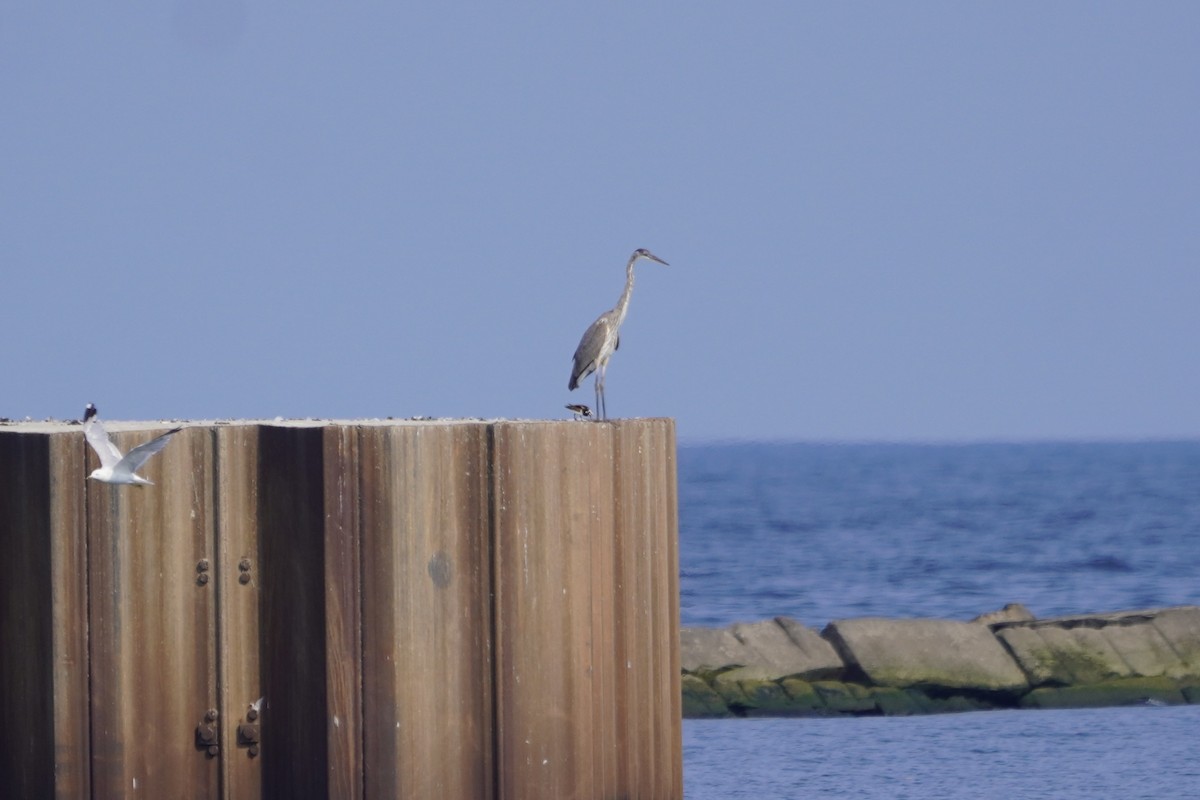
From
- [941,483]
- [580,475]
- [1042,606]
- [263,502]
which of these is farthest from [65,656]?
[941,483]

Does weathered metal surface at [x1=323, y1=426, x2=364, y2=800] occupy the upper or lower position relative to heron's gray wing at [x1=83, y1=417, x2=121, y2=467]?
lower

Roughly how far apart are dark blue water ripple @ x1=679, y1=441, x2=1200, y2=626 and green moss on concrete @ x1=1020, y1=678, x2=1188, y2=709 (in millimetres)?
10986

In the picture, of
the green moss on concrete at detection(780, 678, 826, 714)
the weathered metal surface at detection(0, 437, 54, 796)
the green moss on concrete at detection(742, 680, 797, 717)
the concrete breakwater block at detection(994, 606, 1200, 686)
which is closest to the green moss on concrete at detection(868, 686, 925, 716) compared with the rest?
the green moss on concrete at detection(780, 678, 826, 714)

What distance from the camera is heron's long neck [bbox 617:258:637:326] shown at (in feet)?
40.7

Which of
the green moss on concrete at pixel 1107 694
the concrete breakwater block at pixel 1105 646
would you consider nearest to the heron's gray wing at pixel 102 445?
the green moss on concrete at pixel 1107 694

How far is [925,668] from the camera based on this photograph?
2131cm

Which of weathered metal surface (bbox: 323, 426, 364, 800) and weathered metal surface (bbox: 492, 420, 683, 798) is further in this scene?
weathered metal surface (bbox: 492, 420, 683, 798)

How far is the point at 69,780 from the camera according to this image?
6602 millimetres

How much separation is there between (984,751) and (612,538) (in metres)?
11.9

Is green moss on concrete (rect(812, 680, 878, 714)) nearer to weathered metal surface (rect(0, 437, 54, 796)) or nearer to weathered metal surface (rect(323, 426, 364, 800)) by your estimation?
weathered metal surface (rect(323, 426, 364, 800))

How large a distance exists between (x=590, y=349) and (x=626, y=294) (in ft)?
2.08

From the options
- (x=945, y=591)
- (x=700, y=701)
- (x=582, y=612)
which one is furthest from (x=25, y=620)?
(x=945, y=591)

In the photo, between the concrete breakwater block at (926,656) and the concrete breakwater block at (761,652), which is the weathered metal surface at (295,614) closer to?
the concrete breakwater block at (761,652)

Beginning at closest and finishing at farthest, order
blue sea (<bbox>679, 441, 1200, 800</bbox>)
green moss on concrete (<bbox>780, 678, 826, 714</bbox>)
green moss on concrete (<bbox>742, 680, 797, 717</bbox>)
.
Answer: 1. blue sea (<bbox>679, 441, 1200, 800</bbox>)
2. green moss on concrete (<bbox>742, 680, 797, 717</bbox>)
3. green moss on concrete (<bbox>780, 678, 826, 714</bbox>)
